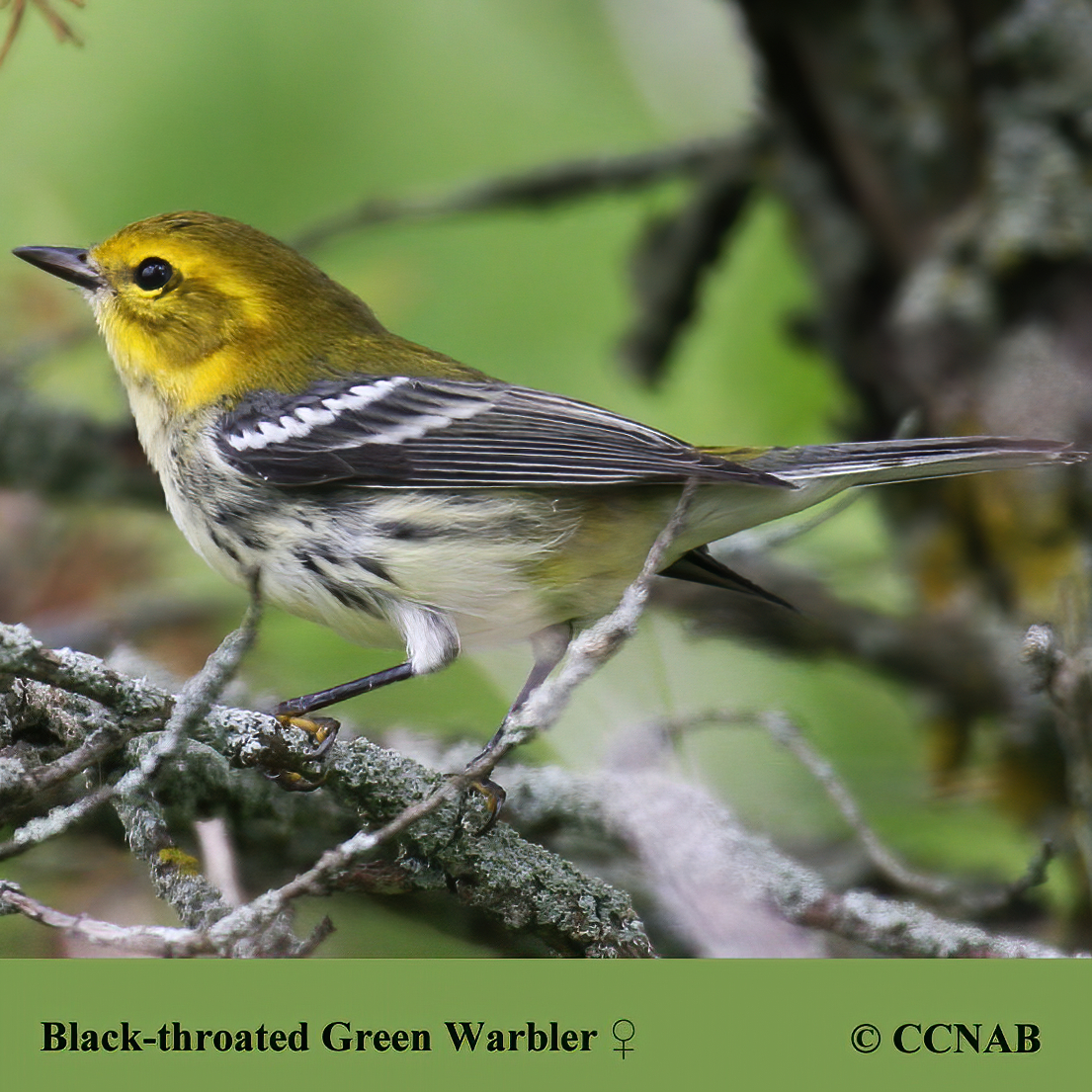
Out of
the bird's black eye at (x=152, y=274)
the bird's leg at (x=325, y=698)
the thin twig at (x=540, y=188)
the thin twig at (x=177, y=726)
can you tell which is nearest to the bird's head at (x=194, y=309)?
the bird's black eye at (x=152, y=274)

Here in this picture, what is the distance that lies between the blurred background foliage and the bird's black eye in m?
0.64

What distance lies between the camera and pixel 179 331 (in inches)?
105

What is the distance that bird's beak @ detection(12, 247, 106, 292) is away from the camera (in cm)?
266

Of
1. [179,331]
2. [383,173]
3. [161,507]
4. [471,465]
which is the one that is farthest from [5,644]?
[383,173]

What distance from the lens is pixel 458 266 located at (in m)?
4.46

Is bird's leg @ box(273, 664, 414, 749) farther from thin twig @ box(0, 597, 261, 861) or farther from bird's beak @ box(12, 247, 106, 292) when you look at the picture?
bird's beak @ box(12, 247, 106, 292)

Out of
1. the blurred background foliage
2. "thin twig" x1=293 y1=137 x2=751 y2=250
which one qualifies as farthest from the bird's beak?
"thin twig" x1=293 y1=137 x2=751 y2=250

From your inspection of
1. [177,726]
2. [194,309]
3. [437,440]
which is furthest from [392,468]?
[177,726]

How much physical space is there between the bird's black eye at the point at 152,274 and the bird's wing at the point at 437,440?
32cm

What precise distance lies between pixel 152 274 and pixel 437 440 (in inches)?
28.1

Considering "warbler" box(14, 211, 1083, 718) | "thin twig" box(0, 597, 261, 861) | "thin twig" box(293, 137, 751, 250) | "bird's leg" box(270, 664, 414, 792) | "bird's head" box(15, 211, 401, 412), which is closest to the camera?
"thin twig" box(0, 597, 261, 861)

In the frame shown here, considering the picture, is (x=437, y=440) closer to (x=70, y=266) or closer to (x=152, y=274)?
(x=152, y=274)

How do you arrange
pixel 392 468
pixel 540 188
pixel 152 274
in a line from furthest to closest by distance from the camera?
pixel 540 188 < pixel 152 274 < pixel 392 468

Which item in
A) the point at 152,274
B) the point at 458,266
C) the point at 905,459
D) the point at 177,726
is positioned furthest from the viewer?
the point at 458,266
